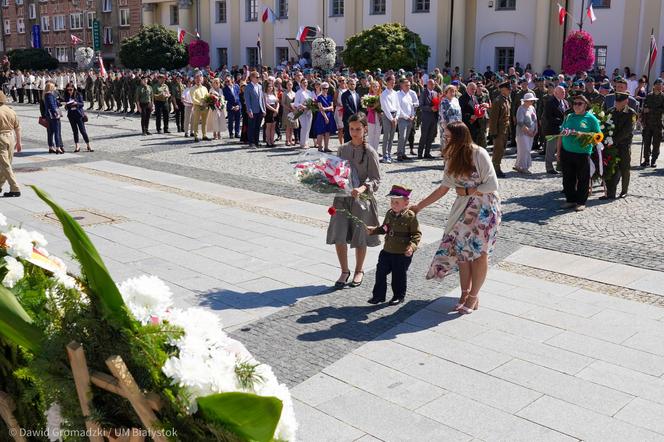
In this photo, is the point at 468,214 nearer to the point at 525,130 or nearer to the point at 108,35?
the point at 525,130

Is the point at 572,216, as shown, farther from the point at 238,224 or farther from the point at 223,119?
the point at 223,119

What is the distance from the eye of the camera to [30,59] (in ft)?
182

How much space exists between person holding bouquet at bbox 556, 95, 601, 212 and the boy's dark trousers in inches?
217

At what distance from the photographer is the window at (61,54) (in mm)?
63522

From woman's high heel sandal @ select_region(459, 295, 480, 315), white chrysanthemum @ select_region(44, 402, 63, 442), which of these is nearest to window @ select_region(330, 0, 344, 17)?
woman's high heel sandal @ select_region(459, 295, 480, 315)

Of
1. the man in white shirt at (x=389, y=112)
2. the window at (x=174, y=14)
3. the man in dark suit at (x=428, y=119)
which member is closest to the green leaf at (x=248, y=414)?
the man in white shirt at (x=389, y=112)

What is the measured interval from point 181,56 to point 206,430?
154 ft

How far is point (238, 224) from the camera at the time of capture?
1067cm

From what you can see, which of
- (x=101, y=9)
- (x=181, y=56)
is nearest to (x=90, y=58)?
(x=181, y=56)

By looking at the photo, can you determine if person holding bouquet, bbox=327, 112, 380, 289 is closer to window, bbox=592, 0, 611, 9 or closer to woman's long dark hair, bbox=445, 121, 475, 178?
woman's long dark hair, bbox=445, 121, 475, 178

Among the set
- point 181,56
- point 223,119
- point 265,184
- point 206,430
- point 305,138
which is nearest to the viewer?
point 206,430

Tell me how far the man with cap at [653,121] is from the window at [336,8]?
2805cm

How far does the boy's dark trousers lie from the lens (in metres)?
7.10

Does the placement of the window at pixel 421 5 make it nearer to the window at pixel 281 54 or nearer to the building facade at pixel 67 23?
the window at pixel 281 54
